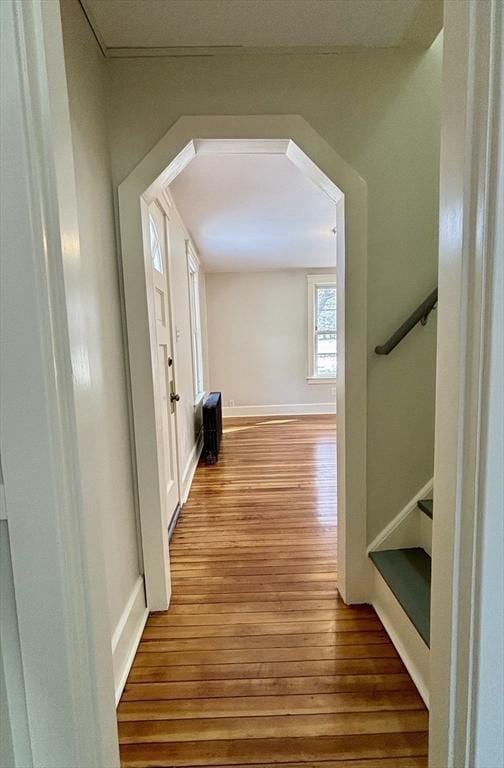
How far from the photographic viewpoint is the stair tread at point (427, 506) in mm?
1646

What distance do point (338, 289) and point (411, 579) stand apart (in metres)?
1.28

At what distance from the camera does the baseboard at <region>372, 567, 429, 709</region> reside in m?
1.33

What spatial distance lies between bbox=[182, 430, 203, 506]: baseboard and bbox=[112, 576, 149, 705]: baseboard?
132 cm

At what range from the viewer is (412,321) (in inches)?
62.9

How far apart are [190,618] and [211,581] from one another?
281mm

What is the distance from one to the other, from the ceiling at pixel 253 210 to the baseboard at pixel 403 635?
2.47 meters

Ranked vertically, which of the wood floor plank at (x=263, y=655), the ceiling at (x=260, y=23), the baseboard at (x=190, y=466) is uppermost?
the ceiling at (x=260, y=23)

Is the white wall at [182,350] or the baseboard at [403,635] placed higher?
the white wall at [182,350]

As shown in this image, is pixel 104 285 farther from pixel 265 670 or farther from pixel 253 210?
pixel 253 210

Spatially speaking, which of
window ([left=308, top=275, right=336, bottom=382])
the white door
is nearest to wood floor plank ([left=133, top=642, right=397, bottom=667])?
the white door

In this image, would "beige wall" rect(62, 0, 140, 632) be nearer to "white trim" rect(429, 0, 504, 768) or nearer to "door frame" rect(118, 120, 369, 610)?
"door frame" rect(118, 120, 369, 610)

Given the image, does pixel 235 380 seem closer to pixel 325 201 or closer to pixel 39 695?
pixel 325 201

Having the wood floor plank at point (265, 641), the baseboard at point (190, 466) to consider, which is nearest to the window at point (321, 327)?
the baseboard at point (190, 466)

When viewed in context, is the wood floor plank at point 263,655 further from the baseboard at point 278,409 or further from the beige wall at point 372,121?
the baseboard at point 278,409
